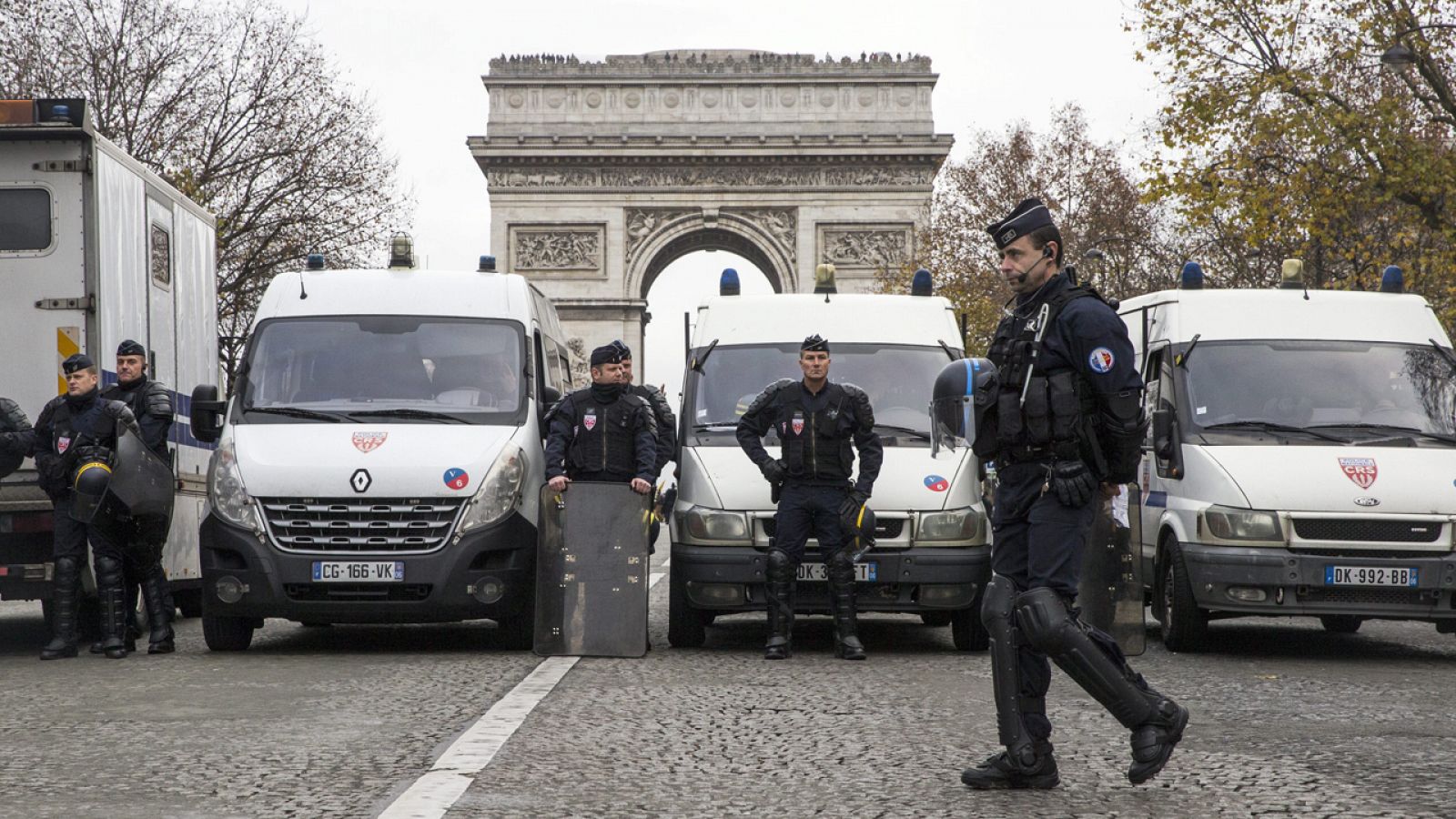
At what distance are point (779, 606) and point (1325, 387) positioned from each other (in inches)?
146

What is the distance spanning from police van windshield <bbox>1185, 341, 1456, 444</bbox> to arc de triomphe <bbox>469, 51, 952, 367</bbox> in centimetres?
4186

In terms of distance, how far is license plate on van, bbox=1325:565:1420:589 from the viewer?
35.3ft

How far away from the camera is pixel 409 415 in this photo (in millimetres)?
11172

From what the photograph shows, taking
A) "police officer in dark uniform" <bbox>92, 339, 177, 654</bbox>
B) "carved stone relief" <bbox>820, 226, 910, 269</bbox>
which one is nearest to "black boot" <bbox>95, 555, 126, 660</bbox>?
"police officer in dark uniform" <bbox>92, 339, 177, 654</bbox>

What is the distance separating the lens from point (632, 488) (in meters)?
10.8

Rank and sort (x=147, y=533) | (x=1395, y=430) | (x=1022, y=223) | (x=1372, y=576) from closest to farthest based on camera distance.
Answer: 1. (x=1022, y=223)
2. (x=1372, y=576)
3. (x=147, y=533)
4. (x=1395, y=430)

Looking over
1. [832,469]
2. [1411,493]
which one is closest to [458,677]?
[832,469]

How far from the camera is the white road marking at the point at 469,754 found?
5.69 meters

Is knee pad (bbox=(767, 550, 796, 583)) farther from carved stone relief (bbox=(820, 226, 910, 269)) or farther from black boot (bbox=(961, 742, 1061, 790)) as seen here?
carved stone relief (bbox=(820, 226, 910, 269))

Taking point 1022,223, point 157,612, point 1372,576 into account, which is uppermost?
point 1022,223

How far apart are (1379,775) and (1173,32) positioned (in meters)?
18.9

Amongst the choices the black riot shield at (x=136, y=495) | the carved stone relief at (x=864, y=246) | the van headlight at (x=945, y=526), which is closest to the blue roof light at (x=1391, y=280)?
the van headlight at (x=945, y=526)

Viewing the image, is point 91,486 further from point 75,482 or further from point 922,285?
point 922,285

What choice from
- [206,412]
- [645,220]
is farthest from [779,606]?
[645,220]
